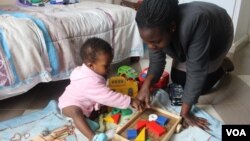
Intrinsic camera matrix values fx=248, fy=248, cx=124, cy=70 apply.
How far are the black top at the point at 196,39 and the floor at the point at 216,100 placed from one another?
30 cm

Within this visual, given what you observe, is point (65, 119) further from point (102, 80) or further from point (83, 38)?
point (83, 38)

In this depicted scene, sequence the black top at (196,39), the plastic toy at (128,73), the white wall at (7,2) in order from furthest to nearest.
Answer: the white wall at (7,2) < the plastic toy at (128,73) < the black top at (196,39)

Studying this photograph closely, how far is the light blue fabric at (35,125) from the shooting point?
102 cm

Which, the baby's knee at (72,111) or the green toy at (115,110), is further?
the green toy at (115,110)

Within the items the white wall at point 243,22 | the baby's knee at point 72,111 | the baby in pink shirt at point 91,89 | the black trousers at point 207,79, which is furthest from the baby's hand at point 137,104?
the white wall at point 243,22

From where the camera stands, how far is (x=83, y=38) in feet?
4.44

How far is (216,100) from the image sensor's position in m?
1.32

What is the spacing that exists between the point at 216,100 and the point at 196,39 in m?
0.52

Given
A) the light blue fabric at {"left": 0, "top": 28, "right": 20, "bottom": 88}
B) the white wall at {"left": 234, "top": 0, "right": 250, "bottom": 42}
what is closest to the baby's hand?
the light blue fabric at {"left": 0, "top": 28, "right": 20, "bottom": 88}

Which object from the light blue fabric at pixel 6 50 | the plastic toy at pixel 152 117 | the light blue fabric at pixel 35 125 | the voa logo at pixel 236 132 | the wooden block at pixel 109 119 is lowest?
the wooden block at pixel 109 119

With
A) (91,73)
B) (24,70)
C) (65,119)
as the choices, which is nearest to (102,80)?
(91,73)

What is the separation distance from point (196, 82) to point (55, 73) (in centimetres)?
68

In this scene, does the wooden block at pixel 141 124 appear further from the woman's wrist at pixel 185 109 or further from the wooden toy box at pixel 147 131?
the woman's wrist at pixel 185 109

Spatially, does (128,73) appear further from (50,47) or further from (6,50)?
(6,50)
